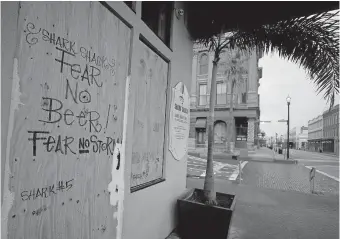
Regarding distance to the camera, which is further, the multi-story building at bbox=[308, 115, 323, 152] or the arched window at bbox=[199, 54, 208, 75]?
the multi-story building at bbox=[308, 115, 323, 152]

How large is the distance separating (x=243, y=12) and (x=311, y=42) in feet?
4.92

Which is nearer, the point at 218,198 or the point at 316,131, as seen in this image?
the point at 218,198

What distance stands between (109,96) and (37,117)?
31.5 inches

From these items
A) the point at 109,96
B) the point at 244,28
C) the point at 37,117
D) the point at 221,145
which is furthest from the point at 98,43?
the point at 221,145

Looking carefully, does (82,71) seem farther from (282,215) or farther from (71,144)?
(282,215)

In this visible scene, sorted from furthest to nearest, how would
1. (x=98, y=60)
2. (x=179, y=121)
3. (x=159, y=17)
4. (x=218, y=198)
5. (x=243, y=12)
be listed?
(x=218, y=198) → (x=179, y=121) → (x=243, y=12) → (x=159, y=17) → (x=98, y=60)

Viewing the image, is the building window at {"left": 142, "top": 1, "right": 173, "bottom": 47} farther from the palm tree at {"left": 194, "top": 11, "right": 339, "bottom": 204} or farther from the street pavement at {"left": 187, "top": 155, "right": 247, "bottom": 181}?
the street pavement at {"left": 187, "top": 155, "right": 247, "bottom": 181}

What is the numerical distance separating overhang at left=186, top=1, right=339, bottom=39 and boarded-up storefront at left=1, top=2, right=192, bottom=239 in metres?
1.32

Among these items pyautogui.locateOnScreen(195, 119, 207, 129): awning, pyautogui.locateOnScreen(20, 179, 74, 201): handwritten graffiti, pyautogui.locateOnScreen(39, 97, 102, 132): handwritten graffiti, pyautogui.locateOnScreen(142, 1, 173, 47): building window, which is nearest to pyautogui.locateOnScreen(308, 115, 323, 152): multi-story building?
pyautogui.locateOnScreen(195, 119, 207, 129): awning

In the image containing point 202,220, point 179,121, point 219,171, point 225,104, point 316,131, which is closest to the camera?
point 202,220

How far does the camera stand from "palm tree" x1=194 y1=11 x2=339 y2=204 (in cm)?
402

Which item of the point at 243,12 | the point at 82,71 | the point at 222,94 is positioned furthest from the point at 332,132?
the point at 82,71

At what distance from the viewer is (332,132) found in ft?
160

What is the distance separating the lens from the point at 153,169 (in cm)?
334
